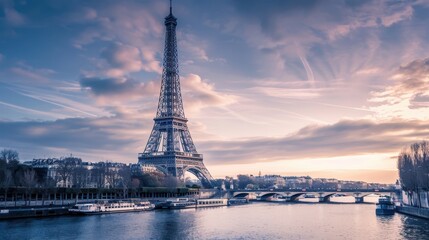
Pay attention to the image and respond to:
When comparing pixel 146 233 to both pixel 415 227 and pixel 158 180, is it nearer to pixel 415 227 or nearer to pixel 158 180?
pixel 415 227

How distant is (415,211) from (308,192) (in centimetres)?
4831

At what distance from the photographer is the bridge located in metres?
92.9

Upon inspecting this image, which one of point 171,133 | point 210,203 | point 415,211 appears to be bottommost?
point 415,211

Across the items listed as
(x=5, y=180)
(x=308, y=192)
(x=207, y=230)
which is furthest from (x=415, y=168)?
(x=5, y=180)

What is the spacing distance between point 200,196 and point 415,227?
63479 millimetres

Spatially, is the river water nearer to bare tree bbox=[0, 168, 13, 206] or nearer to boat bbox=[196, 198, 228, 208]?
bare tree bbox=[0, 168, 13, 206]

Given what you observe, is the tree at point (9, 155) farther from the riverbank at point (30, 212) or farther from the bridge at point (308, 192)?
the bridge at point (308, 192)

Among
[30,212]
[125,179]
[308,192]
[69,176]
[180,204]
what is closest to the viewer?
[30,212]

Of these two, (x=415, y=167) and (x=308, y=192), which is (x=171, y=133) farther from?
(x=415, y=167)

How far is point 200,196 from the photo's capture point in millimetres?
98188

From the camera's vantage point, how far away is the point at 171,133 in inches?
3999

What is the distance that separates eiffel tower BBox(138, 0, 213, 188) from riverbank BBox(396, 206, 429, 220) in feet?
173

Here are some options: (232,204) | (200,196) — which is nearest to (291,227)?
(232,204)

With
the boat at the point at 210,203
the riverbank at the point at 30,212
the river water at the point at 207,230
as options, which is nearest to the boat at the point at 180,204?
the boat at the point at 210,203
